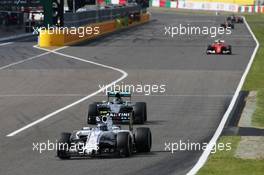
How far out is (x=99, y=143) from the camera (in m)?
17.2

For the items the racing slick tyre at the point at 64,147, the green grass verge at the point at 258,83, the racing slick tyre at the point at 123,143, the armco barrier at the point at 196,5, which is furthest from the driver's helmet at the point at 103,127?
the armco barrier at the point at 196,5

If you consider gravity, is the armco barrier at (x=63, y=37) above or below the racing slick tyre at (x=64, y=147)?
below

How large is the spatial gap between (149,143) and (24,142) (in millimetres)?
3120

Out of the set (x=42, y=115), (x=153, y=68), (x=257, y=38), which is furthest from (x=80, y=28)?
A: (x=42, y=115)

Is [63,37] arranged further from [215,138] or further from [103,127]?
[103,127]

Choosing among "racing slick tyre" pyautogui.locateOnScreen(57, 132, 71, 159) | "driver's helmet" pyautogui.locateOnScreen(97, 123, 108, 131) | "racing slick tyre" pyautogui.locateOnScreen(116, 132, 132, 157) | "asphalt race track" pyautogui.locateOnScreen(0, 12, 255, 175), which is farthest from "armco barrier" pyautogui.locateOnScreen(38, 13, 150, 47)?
"racing slick tyre" pyautogui.locateOnScreen(116, 132, 132, 157)

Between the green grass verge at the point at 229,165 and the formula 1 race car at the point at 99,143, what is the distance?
154cm

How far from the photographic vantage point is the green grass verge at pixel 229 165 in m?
15.3

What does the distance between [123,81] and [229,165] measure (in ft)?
66.3

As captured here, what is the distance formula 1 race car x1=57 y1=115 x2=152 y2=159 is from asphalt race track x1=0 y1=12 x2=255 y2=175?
0.19 metres

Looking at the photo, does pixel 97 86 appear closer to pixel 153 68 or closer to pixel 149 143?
pixel 153 68

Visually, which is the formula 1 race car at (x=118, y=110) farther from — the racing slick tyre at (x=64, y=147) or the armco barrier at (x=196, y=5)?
the armco barrier at (x=196, y=5)

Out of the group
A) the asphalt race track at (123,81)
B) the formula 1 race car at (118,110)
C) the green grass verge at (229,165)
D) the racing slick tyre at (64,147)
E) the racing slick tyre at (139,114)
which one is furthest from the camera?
the racing slick tyre at (139,114)

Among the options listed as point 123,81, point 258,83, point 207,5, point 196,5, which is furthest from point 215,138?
point 196,5
